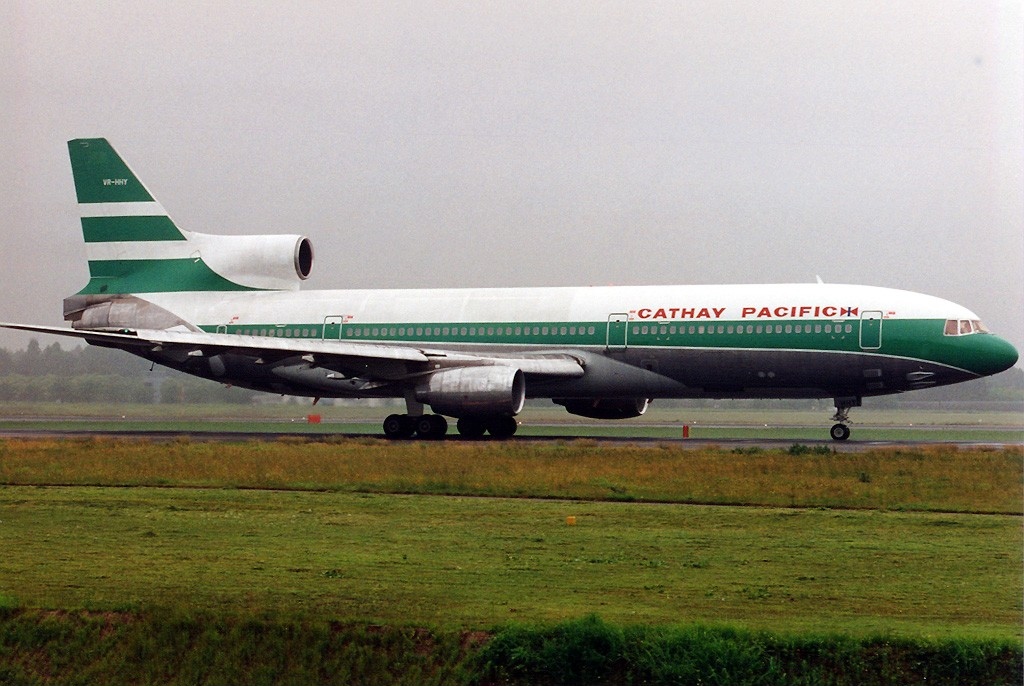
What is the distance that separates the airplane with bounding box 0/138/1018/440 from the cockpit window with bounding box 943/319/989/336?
0.04 metres

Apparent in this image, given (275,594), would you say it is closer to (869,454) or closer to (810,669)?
(810,669)

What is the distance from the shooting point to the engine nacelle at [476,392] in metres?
29.4

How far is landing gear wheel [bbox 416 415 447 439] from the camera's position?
32.3 m

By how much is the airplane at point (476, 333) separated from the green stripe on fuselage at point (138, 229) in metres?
0.05

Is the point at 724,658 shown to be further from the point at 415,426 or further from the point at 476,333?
the point at 476,333

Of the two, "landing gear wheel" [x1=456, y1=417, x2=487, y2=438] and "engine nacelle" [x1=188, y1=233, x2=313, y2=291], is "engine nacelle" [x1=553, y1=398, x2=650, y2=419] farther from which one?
"engine nacelle" [x1=188, y1=233, x2=313, y2=291]

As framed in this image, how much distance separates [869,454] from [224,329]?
2043 centimetres

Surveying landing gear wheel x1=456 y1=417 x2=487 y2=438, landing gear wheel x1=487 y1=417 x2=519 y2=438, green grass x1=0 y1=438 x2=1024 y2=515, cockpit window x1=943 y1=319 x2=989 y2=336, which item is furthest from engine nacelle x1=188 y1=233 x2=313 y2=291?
cockpit window x1=943 y1=319 x2=989 y2=336

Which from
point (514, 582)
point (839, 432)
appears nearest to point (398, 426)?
point (839, 432)

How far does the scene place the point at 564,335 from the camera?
32.8m

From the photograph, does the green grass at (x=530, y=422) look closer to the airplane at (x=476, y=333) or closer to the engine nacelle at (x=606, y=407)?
the engine nacelle at (x=606, y=407)

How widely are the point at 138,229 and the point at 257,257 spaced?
4144 mm

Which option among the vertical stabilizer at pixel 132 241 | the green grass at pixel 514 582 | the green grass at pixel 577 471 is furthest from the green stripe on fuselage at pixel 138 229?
the green grass at pixel 514 582

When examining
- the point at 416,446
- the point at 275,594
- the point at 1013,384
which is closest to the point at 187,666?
the point at 275,594
